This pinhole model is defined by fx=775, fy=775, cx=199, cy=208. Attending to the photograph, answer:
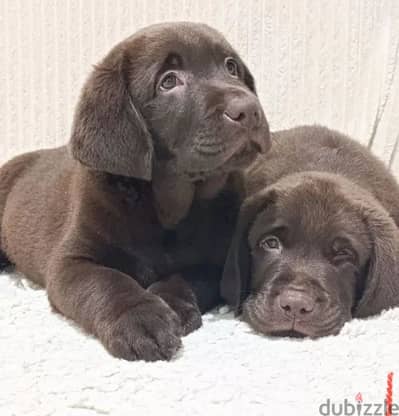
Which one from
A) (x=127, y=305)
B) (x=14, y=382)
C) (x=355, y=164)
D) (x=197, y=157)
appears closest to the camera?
(x=14, y=382)

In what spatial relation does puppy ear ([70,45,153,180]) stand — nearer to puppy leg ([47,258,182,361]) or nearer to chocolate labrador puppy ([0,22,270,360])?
chocolate labrador puppy ([0,22,270,360])

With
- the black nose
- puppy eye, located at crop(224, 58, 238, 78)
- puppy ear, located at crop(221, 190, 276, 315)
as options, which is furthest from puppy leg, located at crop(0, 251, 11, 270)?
the black nose

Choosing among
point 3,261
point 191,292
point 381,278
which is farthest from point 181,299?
point 3,261

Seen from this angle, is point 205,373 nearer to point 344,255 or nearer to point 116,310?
point 116,310

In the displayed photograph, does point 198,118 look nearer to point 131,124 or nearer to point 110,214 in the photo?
point 131,124

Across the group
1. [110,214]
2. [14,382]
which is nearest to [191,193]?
[110,214]

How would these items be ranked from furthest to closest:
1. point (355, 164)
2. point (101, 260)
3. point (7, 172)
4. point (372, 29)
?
point (372, 29) → point (7, 172) → point (355, 164) → point (101, 260)

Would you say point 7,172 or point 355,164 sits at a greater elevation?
point 355,164
